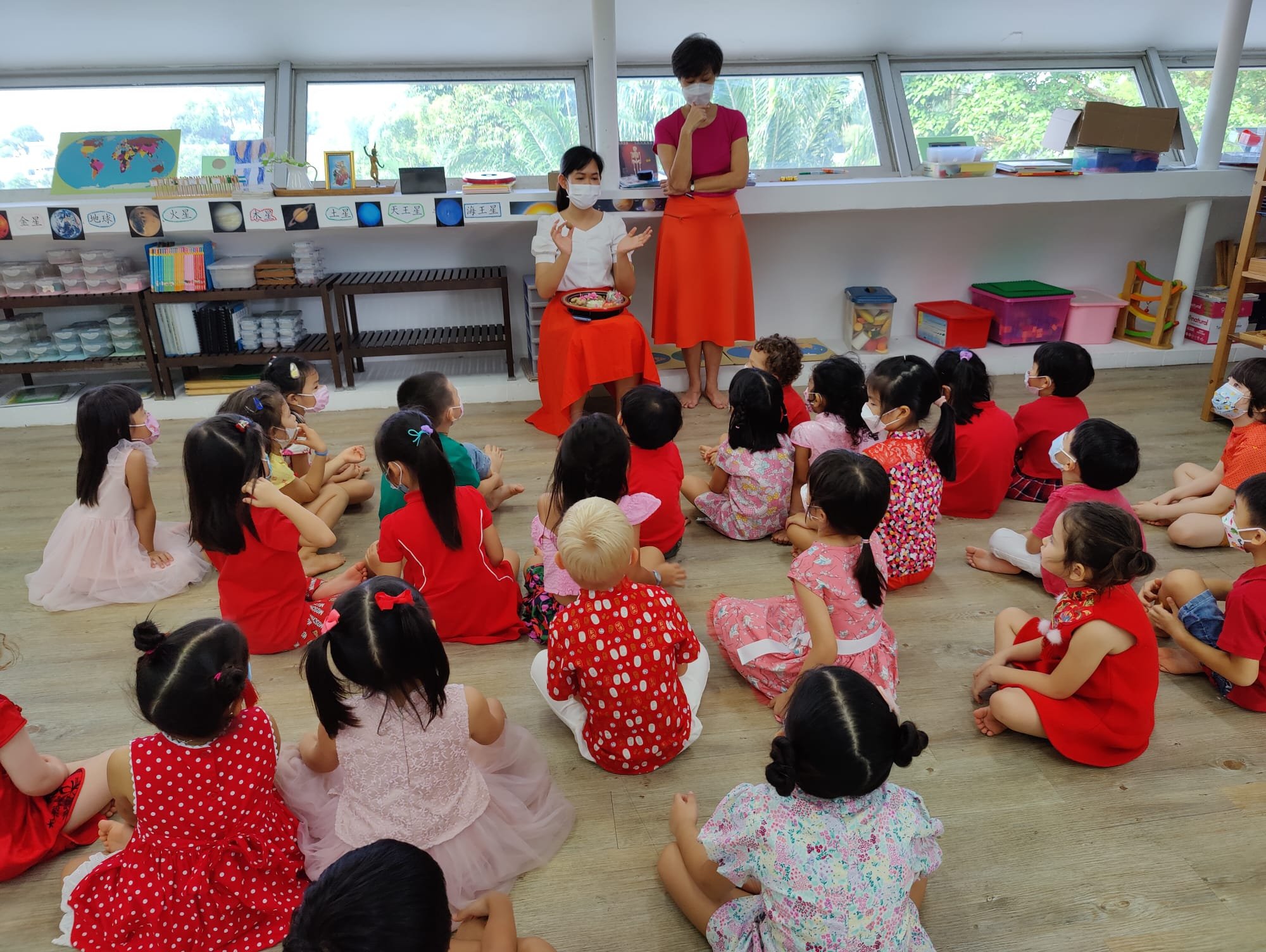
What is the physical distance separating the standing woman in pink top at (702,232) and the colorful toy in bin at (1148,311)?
2.28 metres

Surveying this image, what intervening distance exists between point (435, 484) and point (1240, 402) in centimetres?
256

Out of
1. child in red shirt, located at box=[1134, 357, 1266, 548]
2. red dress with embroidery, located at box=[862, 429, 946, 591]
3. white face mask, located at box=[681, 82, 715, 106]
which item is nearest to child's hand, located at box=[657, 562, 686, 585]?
red dress with embroidery, located at box=[862, 429, 946, 591]

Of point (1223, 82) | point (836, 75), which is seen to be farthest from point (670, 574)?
point (1223, 82)

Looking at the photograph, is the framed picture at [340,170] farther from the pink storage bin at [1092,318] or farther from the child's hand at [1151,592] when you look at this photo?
the pink storage bin at [1092,318]

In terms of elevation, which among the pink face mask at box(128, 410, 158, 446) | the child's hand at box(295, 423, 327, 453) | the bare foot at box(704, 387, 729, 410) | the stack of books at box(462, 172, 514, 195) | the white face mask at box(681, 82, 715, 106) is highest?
the white face mask at box(681, 82, 715, 106)

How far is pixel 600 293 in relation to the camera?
3.88 metres

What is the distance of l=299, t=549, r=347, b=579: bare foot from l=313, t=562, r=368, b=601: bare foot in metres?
0.18

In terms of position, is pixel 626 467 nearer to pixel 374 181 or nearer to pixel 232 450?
pixel 232 450

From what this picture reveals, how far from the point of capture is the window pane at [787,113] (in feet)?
16.0

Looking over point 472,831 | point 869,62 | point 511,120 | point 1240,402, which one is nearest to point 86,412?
point 472,831

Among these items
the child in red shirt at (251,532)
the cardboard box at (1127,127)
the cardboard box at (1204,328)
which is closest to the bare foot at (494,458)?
the child in red shirt at (251,532)

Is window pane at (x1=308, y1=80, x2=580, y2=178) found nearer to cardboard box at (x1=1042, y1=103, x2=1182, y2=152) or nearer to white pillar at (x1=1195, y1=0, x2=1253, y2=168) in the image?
cardboard box at (x1=1042, y1=103, x2=1182, y2=152)

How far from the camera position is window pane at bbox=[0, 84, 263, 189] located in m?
4.45

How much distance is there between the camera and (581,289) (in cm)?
392
